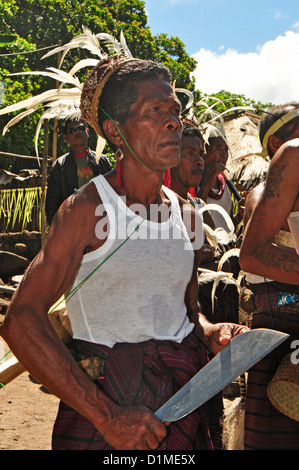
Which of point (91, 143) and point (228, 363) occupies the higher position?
point (228, 363)

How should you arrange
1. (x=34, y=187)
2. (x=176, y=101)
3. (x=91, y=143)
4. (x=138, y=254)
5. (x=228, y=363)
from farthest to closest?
(x=91, y=143) < (x=34, y=187) < (x=176, y=101) < (x=138, y=254) < (x=228, y=363)

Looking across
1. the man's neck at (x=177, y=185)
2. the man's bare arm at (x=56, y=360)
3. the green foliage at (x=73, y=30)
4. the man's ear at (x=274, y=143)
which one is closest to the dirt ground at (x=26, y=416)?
the man's neck at (x=177, y=185)

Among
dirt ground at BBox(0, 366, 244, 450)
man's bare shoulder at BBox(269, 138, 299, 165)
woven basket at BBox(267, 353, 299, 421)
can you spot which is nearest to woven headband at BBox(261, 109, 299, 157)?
man's bare shoulder at BBox(269, 138, 299, 165)

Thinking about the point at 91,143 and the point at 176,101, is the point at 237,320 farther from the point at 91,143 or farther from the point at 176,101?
the point at 91,143

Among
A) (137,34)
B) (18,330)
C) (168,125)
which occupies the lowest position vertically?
(18,330)

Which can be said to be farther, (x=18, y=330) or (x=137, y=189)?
(x=137, y=189)

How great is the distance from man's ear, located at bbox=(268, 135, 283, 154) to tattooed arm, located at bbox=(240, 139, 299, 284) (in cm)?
43

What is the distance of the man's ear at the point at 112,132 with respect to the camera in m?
2.05

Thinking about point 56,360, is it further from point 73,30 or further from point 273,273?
point 73,30

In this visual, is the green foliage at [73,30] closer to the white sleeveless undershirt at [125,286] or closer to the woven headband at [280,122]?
the woven headband at [280,122]

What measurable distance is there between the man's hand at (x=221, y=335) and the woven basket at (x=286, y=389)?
0.36m

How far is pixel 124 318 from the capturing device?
1.83 m

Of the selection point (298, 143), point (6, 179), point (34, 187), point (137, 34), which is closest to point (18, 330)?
point (298, 143)
